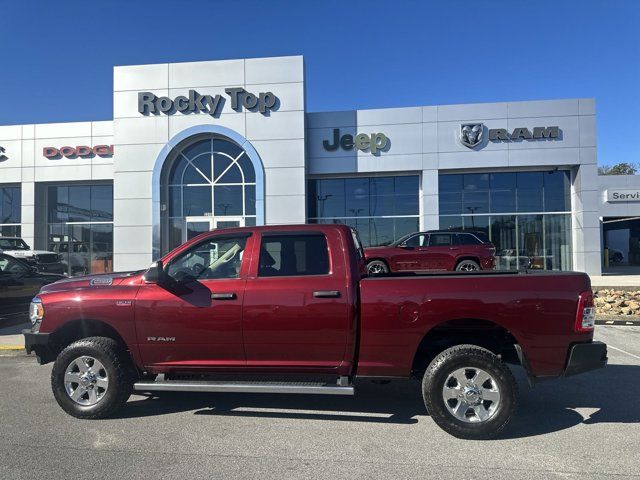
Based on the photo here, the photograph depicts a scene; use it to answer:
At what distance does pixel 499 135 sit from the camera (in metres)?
20.0

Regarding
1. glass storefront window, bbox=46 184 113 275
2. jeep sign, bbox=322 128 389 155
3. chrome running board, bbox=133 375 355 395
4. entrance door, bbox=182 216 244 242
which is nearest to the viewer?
chrome running board, bbox=133 375 355 395

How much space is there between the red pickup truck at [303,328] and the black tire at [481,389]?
0.01 m

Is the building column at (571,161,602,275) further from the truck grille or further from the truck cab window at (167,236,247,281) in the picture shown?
the truck grille

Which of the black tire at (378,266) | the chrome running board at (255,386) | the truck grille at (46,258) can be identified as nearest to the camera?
the chrome running board at (255,386)

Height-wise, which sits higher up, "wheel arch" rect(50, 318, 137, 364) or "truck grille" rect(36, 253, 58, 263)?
"truck grille" rect(36, 253, 58, 263)

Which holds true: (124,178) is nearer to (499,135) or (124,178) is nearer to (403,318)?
(499,135)

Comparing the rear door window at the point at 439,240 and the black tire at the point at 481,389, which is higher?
the rear door window at the point at 439,240

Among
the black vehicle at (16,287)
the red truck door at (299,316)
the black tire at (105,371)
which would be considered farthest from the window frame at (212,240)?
the black vehicle at (16,287)

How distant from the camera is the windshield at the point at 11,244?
1934cm

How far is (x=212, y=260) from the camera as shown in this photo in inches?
196

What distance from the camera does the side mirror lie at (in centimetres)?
466

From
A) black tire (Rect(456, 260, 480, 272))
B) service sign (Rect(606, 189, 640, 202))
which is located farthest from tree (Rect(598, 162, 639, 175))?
black tire (Rect(456, 260, 480, 272))

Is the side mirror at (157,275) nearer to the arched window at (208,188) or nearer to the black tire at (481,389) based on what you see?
the black tire at (481,389)

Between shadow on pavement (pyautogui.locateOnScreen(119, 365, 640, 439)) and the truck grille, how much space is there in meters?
16.0
